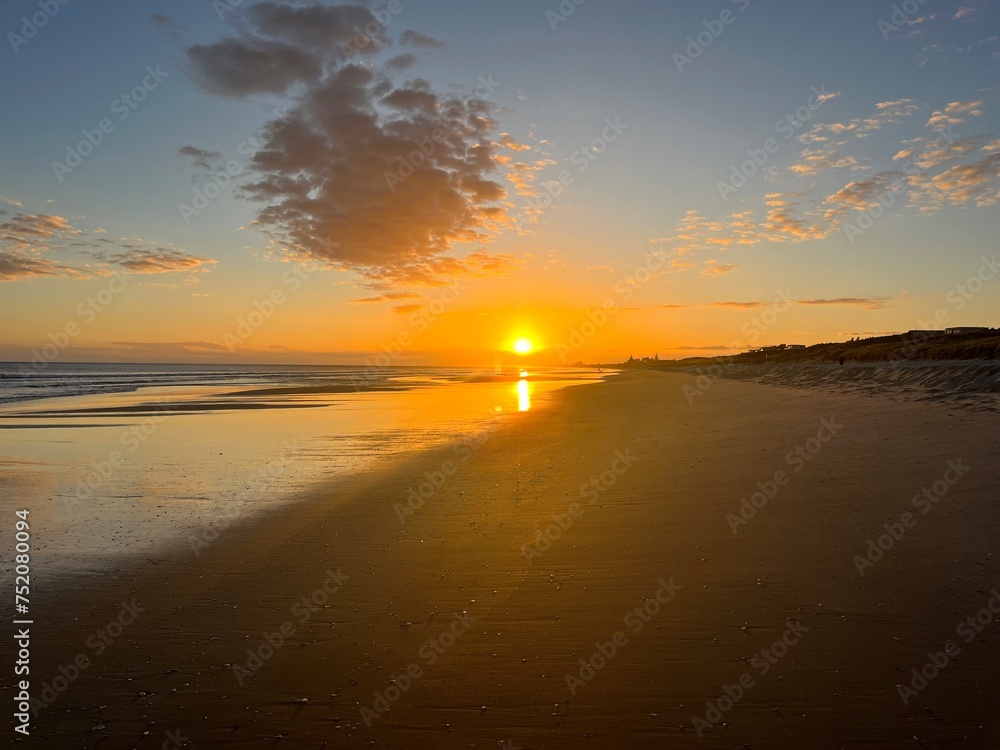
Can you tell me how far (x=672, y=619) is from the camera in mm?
6445

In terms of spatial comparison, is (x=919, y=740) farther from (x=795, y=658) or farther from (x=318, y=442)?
(x=318, y=442)

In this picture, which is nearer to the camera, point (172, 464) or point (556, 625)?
point (556, 625)

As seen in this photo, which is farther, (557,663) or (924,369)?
(924,369)

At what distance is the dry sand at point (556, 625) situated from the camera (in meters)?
4.77

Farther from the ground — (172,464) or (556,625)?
(172,464)

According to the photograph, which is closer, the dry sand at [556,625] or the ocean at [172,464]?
the dry sand at [556,625]

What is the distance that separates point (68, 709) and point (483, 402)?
1439 inches

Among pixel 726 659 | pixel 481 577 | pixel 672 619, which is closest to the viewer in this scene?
pixel 726 659

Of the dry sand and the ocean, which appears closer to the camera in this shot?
the dry sand

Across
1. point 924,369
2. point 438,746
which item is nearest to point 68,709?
point 438,746

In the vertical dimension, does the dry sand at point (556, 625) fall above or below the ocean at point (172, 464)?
below

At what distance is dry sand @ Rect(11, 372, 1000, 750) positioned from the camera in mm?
4773

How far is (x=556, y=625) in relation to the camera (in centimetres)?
640

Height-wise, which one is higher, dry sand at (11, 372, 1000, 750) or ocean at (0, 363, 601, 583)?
ocean at (0, 363, 601, 583)
